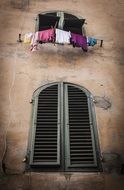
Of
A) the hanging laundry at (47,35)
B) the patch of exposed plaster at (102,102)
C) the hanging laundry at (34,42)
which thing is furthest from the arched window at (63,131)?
the hanging laundry at (47,35)

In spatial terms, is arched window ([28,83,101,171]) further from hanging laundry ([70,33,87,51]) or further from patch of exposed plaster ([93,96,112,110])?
hanging laundry ([70,33,87,51])

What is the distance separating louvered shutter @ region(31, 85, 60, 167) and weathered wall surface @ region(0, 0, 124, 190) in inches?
13.2

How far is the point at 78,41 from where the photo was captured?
13398 mm

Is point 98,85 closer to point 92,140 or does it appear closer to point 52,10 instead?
point 92,140

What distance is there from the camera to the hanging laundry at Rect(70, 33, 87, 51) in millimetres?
13328

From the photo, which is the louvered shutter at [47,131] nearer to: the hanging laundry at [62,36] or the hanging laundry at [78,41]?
the hanging laundry at [62,36]

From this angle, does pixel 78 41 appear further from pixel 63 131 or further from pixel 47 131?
pixel 47 131

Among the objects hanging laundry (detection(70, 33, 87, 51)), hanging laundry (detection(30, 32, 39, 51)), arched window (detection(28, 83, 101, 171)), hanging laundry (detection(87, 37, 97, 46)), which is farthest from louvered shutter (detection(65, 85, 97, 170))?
hanging laundry (detection(87, 37, 97, 46))

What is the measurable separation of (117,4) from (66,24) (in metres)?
3.32

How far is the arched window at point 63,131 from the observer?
9461mm

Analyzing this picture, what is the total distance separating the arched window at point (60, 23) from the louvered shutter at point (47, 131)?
3.62 metres

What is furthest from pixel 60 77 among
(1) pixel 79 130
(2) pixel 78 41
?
(1) pixel 79 130

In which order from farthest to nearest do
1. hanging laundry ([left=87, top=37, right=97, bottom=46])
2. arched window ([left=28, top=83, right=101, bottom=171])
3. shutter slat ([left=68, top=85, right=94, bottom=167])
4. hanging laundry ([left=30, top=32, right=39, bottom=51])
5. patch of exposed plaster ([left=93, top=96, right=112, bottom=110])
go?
hanging laundry ([left=87, top=37, right=97, bottom=46])
hanging laundry ([left=30, top=32, right=39, bottom=51])
patch of exposed plaster ([left=93, top=96, right=112, bottom=110])
shutter slat ([left=68, top=85, right=94, bottom=167])
arched window ([left=28, top=83, right=101, bottom=171])

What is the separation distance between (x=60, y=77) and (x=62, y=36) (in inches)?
77.1
